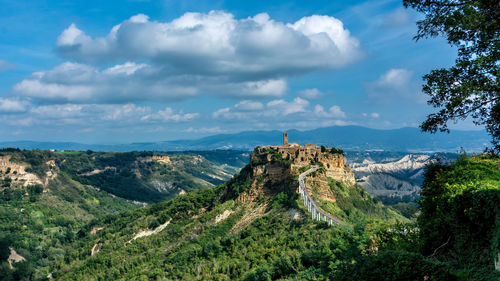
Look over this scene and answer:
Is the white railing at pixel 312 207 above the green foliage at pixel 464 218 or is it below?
below

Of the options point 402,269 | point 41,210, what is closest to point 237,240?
point 402,269

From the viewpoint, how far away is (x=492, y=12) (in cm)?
1363

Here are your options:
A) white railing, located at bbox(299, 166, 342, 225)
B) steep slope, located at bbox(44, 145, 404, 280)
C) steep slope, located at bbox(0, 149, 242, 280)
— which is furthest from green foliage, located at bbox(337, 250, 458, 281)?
steep slope, located at bbox(0, 149, 242, 280)

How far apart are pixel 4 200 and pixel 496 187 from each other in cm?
17410

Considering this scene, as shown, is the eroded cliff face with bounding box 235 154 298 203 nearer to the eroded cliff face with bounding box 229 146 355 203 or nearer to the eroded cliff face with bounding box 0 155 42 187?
the eroded cliff face with bounding box 229 146 355 203

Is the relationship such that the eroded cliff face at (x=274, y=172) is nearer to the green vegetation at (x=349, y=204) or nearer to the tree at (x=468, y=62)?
the green vegetation at (x=349, y=204)

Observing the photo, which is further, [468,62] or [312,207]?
[312,207]

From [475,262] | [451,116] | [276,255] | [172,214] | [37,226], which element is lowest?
[37,226]

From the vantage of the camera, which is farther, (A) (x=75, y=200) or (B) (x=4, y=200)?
(A) (x=75, y=200)

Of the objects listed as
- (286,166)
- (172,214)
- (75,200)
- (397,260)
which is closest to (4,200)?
(75,200)

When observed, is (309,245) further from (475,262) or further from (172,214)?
(172,214)

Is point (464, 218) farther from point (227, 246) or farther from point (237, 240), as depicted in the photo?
point (227, 246)

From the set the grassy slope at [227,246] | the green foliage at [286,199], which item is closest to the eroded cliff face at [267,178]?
the grassy slope at [227,246]

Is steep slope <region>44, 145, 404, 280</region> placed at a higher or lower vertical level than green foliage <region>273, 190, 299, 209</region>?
lower
